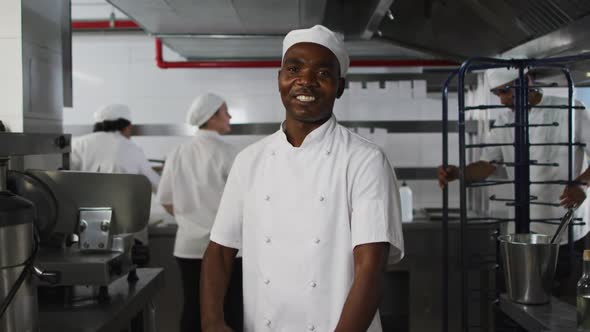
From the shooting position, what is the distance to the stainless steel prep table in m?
1.54

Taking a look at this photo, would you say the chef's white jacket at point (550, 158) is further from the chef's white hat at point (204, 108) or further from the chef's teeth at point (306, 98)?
the chef's teeth at point (306, 98)

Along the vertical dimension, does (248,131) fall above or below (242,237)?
above

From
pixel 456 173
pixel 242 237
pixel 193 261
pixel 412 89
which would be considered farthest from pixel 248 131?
pixel 242 237

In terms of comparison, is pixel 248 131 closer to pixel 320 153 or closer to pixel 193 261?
pixel 193 261

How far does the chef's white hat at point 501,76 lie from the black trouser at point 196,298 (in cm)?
153

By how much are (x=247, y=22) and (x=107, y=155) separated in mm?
1323

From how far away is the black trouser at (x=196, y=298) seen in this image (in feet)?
9.66

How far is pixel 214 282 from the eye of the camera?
4.85ft

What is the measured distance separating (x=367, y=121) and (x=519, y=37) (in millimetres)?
1494

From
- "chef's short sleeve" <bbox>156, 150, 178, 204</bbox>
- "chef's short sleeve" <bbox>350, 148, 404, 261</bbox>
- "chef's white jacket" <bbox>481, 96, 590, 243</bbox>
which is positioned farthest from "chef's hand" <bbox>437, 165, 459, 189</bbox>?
"chef's short sleeve" <bbox>350, 148, 404, 261</bbox>

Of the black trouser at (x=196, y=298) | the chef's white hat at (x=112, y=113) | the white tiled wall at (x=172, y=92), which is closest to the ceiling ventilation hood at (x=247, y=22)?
the white tiled wall at (x=172, y=92)

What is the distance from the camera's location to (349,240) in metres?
1.41

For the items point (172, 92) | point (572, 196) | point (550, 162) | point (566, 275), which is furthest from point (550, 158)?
point (172, 92)

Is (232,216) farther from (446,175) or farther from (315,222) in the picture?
(446,175)
